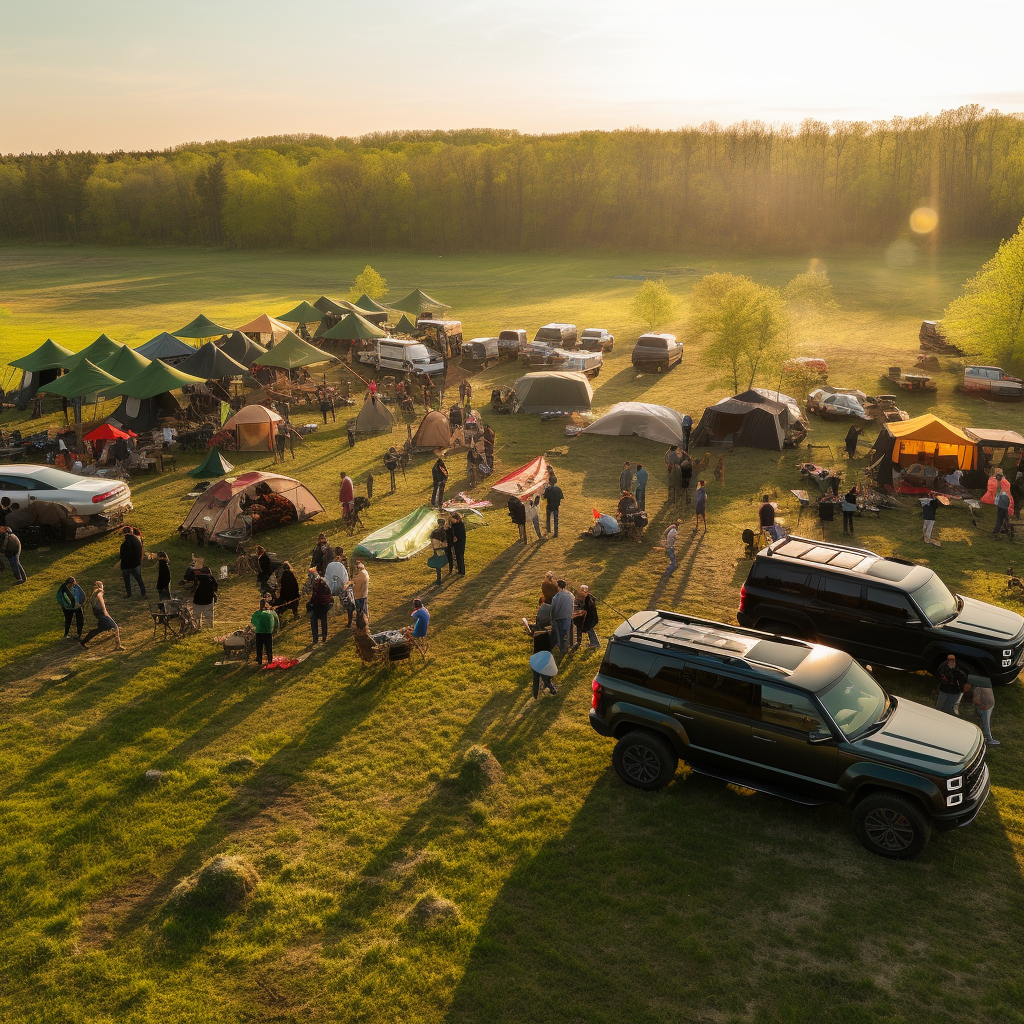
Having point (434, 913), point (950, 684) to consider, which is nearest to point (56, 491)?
point (434, 913)

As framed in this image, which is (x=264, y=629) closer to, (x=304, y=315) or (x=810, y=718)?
(x=810, y=718)

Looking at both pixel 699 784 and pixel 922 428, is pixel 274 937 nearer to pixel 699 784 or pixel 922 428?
pixel 699 784

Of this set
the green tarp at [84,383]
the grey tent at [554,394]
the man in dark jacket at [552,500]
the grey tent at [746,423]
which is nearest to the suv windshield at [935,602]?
the man in dark jacket at [552,500]

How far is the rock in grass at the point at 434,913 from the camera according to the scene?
774 cm

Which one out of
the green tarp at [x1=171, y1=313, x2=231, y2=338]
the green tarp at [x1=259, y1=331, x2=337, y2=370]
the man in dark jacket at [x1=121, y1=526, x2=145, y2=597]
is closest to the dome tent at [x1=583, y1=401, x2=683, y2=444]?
the green tarp at [x1=259, y1=331, x2=337, y2=370]

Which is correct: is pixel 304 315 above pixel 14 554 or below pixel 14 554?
above

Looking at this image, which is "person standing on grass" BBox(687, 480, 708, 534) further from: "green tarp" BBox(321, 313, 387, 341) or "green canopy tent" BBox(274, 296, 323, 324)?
"green canopy tent" BBox(274, 296, 323, 324)

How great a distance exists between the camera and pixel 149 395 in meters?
27.0

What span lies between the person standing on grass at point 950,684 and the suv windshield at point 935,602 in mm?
1360

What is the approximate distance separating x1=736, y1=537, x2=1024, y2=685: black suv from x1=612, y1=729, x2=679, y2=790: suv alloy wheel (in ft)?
13.7

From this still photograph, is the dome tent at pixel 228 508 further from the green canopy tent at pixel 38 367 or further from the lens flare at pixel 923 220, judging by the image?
the lens flare at pixel 923 220

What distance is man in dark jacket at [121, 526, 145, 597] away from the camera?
51.1 feet

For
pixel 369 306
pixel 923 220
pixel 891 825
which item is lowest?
pixel 891 825

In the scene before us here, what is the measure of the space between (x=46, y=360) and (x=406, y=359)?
14396 millimetres
